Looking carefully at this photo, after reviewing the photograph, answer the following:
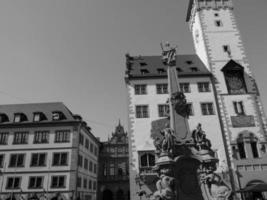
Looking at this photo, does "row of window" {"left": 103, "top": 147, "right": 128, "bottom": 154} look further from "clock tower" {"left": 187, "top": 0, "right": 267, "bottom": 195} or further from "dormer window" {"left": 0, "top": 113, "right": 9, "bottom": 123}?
"clock tower" {"left": 187, "top": 0, "right": 267, "bottom": 195}

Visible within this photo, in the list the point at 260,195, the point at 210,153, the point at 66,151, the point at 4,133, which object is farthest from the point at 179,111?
the point at 4,133

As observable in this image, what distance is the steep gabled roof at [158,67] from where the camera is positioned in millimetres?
28191

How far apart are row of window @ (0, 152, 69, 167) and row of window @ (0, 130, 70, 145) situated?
1823 millimetres

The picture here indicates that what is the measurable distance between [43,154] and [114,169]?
78.3 feet

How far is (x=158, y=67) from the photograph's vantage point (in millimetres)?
30516

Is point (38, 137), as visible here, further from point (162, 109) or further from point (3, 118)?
point (162, 109)

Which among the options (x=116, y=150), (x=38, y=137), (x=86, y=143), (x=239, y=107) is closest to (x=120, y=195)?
(x=116, y=150)

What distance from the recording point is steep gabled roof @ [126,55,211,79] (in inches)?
1110

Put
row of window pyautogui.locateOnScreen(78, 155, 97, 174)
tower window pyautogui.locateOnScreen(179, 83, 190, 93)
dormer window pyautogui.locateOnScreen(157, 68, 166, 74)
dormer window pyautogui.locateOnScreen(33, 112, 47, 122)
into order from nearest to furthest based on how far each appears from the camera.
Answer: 1. tower window pyautogui.locateOnScreen(179, 83, 190, 93)
2. dormer window pyautogui.locateOnScreen(157, 68, 166, 74)
3. row of window pyautogui.locateOnScreen(78, 155, 97, 174)
4. dormer window pyautogui.locateOnScreen(33, 112, 47, 122)

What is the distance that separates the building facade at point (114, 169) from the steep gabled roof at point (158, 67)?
2592cm

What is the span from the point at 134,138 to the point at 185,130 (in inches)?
493

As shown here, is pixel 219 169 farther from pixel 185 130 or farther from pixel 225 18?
pixel 225 18

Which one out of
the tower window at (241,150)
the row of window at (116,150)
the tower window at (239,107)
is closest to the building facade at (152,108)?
the tower window at (241,150)

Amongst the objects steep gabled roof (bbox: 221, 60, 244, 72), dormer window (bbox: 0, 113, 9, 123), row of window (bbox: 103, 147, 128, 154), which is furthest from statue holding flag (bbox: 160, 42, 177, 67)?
row of window (bbox: 103, 147, 128, 154)
